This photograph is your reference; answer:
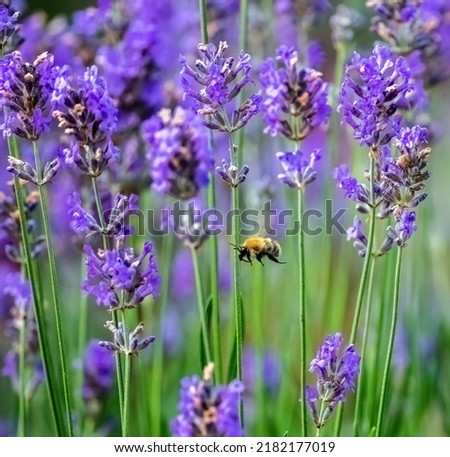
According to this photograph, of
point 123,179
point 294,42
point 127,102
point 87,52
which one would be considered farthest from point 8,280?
point 294,42

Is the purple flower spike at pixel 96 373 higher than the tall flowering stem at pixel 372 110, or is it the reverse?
the tall flowering stem at pixel 372 110

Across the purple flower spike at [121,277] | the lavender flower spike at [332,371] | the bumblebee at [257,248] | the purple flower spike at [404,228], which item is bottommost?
the lavender flower spike at [332,371]

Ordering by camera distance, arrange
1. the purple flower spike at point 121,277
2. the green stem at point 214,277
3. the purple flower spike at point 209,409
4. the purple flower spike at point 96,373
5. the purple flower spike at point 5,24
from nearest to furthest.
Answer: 1. the purple flower spike at point 209,409
2. the purple flower spike at point 121,277
3. the purple flower spike at point 5,24
4. the green stem at point 214,277
5. the purple flower spike at point 96,373


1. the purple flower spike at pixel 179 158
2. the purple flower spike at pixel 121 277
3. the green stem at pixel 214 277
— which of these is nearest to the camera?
the purple flower spike at pixel 121 277

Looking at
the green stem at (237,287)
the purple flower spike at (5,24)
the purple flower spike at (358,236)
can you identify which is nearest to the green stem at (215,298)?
the green stem at (237,287)

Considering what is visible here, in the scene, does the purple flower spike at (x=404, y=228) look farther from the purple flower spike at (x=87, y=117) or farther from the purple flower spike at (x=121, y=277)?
the purple flower spike at (x=87, y=117)

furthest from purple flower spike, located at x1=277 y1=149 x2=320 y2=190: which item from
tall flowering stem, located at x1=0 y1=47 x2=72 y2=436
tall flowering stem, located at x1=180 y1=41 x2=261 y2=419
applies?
tall flowering stem, located at x1=0 y1=47 x2=72 y2=436
